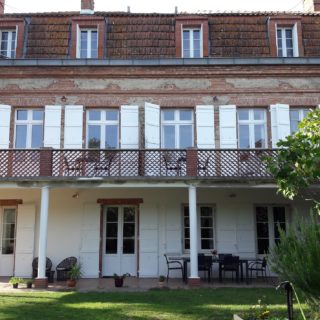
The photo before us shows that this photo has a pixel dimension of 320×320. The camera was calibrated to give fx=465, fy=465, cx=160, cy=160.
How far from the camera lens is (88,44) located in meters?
16.9

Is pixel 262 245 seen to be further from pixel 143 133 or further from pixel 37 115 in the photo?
pixel 37 115

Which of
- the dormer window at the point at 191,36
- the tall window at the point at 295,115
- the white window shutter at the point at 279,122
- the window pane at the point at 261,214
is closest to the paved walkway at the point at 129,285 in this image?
the window pane at the point at 261,214

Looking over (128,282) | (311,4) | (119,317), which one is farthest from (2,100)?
(311,4)

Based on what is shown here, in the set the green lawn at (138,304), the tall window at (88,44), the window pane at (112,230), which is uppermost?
the tall window at (88,44)

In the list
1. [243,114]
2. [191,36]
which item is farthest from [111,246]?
[191,36]

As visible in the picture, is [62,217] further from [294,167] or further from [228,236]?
[294,167]

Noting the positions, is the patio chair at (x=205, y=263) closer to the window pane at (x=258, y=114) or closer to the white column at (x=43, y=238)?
the white column at (x=43, y=238)

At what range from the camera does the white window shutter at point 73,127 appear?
15.5 m

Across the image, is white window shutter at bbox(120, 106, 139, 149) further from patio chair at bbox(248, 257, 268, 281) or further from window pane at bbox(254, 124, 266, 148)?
patio chair at bbox(248, 257, 268, 281)

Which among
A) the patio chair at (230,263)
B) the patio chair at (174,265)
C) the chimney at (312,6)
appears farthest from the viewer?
the chimney at (312,6)

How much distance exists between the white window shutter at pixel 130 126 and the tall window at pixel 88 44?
2635mm

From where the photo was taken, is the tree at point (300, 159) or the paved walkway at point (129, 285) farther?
the paved walkway at point (129, 285)

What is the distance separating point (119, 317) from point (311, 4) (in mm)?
15542

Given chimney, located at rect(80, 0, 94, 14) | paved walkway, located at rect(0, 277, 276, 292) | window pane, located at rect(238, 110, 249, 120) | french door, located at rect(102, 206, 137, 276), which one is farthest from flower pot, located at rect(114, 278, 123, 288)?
chimney, located at rect(80, 0, 94, 14)
